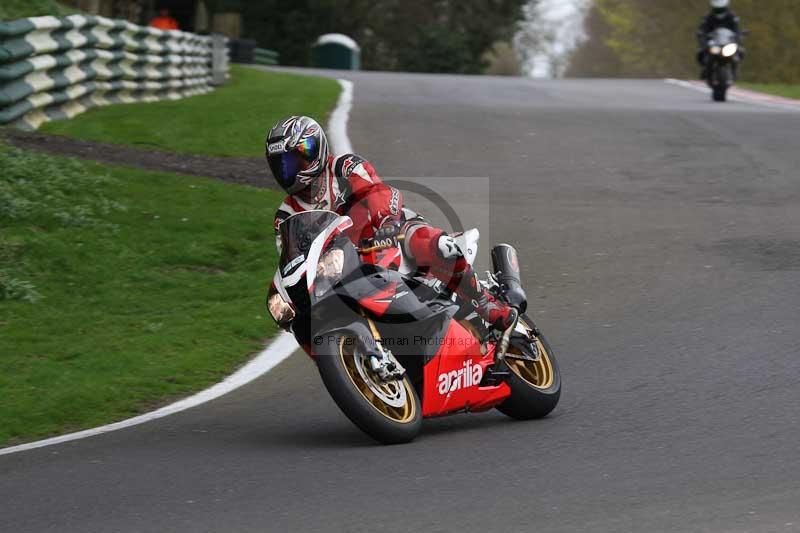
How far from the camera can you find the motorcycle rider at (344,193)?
6.73 meters

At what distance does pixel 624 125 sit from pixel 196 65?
29.8 ft

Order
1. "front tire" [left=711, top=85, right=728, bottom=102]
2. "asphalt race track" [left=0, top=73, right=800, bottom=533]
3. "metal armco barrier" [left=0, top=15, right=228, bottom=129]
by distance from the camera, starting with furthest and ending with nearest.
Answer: "front tire" [left=711, top=85, right=728, bottom=102] < "metal armco barrier" [left=0, top=15, right=228, bottom=129] < "asphalt race track" [left=0, top=73, right=800, bottom=533]

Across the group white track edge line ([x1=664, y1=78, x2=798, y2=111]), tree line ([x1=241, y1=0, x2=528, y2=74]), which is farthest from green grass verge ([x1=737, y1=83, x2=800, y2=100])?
tree line ([x1=241, y1=0, x2=528, y2=74])

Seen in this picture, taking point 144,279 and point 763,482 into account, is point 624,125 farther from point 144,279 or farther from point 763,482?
point 763,482

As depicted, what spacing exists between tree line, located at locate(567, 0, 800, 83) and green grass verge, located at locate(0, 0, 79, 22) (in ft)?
146

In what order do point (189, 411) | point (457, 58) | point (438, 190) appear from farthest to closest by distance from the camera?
1. point (457, 58)
2. point (438, 190)
3. point (189, 411)

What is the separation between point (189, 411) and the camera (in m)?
7.73

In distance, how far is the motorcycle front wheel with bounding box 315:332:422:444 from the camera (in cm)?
635

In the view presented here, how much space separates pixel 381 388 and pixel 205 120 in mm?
12891

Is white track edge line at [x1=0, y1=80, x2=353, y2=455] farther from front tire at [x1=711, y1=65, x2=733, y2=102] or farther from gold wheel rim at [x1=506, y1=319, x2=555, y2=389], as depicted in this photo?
front tire at [x1=711, y1=65, x2=733, y2=102]

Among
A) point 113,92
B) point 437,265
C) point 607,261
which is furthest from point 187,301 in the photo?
point 113,92

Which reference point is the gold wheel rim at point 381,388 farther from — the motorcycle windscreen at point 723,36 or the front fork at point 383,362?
the motorcycle windscreen at point 723,36

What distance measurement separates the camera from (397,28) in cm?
5791

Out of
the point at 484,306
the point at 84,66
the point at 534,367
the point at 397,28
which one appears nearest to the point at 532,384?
the point at 534,367
